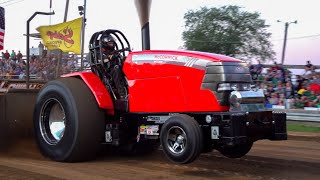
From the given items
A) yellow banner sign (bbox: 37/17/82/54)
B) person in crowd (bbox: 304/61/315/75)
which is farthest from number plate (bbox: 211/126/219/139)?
person in crowd (bbox: 304/61/315/75)

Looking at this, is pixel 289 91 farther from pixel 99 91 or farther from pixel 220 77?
pixel 220 77

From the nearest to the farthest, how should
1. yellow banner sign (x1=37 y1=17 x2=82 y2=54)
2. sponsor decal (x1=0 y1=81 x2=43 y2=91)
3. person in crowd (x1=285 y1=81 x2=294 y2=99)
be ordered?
sponsor decal (x1=0 y1=81 x2=43 y2=91)
yellow banner sign (x1=37 y1=17 x2=82 y2=54)
person in crowd (x1=285 y1=81 x2=294 y2=99)

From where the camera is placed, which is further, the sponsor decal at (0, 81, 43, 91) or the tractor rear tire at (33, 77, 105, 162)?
the sponsor decal at (0, 81, 43, 91)

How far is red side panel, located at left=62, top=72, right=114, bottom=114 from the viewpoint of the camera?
6324 mm

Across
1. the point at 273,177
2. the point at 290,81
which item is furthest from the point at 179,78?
the point at 290,81

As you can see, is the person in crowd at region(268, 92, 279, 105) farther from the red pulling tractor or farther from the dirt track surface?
the red pulling tractor

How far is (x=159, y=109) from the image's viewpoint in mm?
5875

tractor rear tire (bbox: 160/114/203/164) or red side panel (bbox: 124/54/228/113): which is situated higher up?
red side panel (bbox: 124/54/228/113)

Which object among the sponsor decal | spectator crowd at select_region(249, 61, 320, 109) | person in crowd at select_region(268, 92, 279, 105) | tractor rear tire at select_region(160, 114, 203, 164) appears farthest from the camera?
person in crowd at select_region(268, 92, 279, 105)

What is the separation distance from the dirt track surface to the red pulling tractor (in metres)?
0.25

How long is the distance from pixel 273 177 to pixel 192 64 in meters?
1.65

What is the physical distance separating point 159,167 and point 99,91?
132cm

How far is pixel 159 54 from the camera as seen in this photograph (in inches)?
234

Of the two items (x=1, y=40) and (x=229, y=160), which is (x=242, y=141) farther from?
(x=1, y=40)
